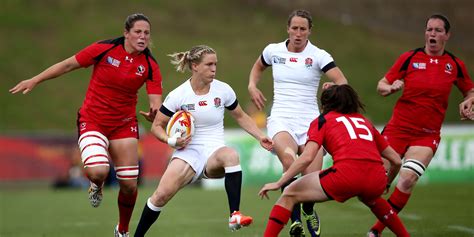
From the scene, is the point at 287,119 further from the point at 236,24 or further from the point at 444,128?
the point at 236,24

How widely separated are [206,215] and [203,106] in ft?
18.4

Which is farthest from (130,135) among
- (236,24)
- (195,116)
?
(236,24)

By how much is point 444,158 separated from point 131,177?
616 inches

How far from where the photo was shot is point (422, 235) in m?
10.5

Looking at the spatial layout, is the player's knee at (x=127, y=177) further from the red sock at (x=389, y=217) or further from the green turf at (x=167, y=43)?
the green turf at (x=167, y=43)

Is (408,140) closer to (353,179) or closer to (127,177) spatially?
(353,179)

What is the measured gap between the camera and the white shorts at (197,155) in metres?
9.33

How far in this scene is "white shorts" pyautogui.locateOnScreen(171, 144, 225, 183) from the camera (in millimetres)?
9328

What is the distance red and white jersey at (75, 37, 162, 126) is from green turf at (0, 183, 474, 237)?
2.13 metres

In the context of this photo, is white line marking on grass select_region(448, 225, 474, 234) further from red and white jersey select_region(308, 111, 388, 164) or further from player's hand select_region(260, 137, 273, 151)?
red and white jersey select_region(308, 111, 388, 164)

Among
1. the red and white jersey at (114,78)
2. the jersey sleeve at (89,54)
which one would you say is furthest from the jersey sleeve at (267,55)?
the jersey sleeve at (89,54)

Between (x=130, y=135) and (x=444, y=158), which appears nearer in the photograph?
(x=130, y=135)

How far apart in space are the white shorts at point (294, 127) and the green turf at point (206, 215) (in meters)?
1.62

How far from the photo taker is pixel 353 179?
314 inches
